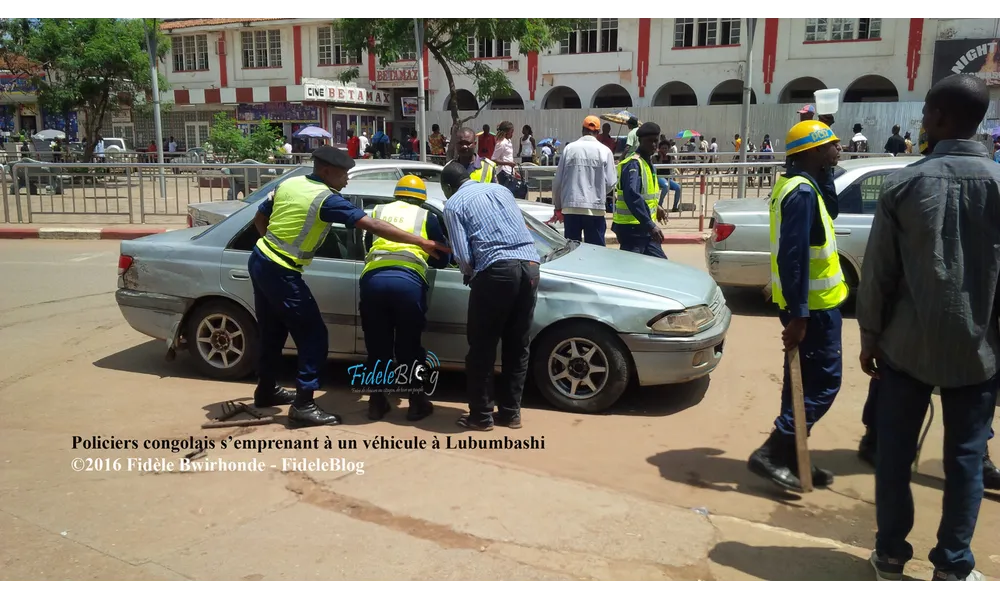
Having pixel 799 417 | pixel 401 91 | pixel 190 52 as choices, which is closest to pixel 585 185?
pixel 799 417

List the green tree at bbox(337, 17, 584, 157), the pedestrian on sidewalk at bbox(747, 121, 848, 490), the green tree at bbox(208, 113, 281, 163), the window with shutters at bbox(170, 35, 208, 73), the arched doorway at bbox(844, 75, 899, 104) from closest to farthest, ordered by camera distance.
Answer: the pedestrian on sidewalk at bbox(747, 121, 848, 490)
the green tree at bbox(337, 17, 584, 157)
the green tree at bbox(208, 113, 281, 163)
the arched doorway at bbox(844, 75, 899, 104)
the window with shutters at bbox(170, 35, 208, 73)

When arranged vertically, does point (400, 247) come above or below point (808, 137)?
below

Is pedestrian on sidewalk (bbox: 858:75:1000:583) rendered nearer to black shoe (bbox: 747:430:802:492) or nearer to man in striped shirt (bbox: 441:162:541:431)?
black shoe (bbox: 747:430:802:492)

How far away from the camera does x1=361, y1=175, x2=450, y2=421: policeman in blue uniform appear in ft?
17.1

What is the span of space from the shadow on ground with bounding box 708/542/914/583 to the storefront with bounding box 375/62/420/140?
3481 cm

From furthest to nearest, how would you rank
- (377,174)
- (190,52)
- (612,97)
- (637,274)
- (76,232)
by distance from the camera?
(190,52) < (612,97) < (76,232) < (377,174) < (637,274)

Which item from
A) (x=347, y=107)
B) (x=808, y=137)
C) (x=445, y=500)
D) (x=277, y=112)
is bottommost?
(x=445, y=500)

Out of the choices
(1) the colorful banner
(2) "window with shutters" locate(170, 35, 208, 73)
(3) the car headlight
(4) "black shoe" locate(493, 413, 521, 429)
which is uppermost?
(2) "window with shutters" locate(170, 35, 208, 73)

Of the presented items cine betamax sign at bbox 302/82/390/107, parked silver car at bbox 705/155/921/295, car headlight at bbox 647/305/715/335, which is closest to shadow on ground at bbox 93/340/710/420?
car headlight at bbox 647/305/715/335

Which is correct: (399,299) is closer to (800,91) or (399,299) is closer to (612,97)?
(800,91)

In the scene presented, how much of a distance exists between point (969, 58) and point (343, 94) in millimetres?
24385

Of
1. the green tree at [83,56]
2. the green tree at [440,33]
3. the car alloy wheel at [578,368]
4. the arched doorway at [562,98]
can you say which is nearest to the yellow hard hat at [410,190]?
the car alloy wheel at [578,368]

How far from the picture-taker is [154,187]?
50.2 feet

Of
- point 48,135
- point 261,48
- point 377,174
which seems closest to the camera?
point 377,174
